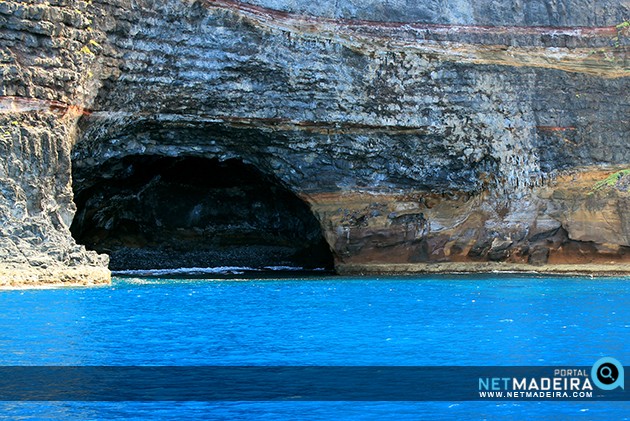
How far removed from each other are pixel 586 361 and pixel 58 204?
2050 centimetres

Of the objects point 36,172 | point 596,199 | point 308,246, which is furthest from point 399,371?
point 308,246

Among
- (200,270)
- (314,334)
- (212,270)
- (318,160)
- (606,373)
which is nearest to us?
(606,373)

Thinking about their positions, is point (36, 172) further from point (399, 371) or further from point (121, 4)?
point (399, 371)

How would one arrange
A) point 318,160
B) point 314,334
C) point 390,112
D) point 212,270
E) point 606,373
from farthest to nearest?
point 212,270
point 318,160
point 390,112
point 314,334
point 606,373

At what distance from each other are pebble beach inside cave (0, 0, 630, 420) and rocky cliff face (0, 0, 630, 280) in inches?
3.1

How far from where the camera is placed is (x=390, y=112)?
3375 cm

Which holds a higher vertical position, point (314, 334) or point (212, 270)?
point (314, 334)

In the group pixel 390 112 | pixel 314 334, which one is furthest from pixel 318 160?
pixel 314 334

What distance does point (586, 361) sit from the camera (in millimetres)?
11477

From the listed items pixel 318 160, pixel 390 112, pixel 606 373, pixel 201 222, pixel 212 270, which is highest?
pixel 390 112

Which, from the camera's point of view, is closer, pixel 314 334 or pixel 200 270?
pixel 314 334

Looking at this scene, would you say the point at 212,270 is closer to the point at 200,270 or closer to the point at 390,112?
the point at 200,270

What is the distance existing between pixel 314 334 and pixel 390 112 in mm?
19970

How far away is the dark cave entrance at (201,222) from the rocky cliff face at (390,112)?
6.94 feet
